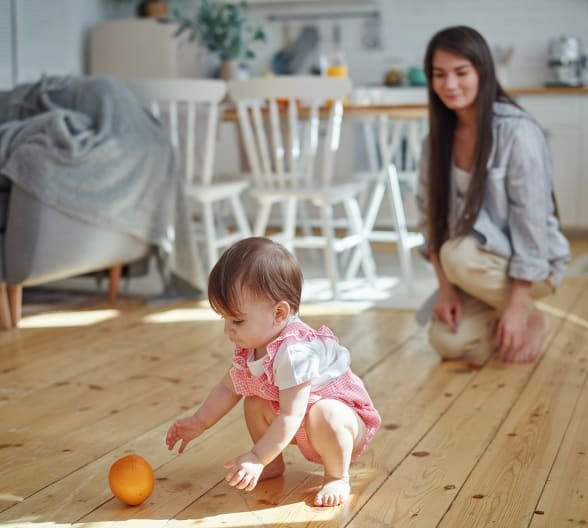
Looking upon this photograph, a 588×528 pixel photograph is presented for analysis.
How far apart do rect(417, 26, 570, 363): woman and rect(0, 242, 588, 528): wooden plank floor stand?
0.11 metres

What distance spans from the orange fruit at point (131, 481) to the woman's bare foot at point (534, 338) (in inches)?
57.0

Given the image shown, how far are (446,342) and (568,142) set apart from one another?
3.39m

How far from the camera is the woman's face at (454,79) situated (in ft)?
9.01

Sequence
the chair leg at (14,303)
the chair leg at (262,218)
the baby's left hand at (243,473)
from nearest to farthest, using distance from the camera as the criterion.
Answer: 1. the baby's left hand at (243,473)
2. the chair leg at (14,303)
3. the chair leg at (262,218)

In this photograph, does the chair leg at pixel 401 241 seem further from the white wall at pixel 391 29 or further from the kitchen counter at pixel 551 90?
the white wall at pixel 391 29

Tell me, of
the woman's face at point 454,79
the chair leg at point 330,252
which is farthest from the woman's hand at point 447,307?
the chair leg at point 330,252

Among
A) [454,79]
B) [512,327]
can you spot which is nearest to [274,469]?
[512,327]

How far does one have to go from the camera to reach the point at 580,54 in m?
6.30

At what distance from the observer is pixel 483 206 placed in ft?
9.35

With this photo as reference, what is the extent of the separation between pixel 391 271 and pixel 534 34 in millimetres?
2547

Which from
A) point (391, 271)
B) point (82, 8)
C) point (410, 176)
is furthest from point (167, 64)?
point (391, 271)

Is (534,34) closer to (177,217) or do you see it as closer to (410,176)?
(410,176)

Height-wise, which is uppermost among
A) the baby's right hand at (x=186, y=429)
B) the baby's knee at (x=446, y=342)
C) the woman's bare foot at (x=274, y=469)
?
the baby's right hand at (x=186, y=429)

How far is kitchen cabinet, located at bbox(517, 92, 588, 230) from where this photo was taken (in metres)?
5.92
